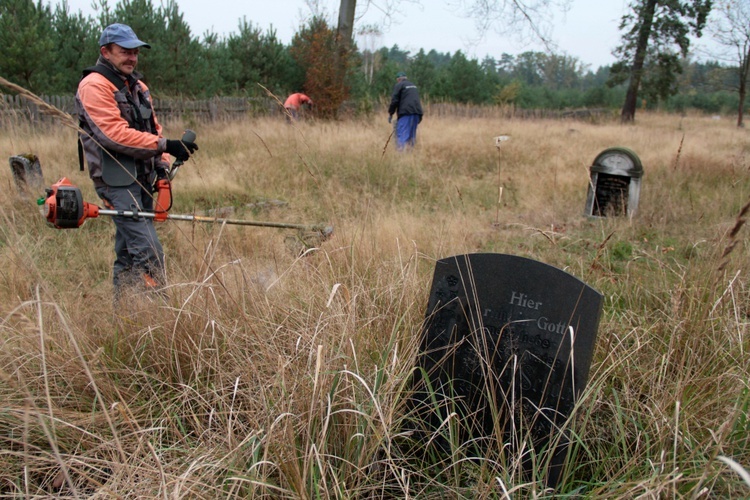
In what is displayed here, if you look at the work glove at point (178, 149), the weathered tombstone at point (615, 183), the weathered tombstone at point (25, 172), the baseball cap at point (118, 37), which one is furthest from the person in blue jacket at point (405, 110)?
the baseball cap at point (118, 37)

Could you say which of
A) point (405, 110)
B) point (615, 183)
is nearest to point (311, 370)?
point (615, 183)

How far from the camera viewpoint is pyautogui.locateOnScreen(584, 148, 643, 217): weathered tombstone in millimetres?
6605

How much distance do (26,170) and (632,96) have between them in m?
26.9

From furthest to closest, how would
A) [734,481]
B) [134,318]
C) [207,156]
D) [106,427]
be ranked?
[207,156] → [134,318] → [106,427] → [734,481]

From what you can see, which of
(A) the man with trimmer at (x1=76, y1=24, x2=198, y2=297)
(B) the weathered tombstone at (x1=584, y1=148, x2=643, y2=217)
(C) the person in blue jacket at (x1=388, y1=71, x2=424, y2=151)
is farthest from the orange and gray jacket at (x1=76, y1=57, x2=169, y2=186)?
(C) the person in blue jacket at (x1=388, y1=71, x2=424, y2=151)

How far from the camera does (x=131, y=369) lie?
7.65ft

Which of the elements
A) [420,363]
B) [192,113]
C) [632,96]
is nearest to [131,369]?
[420,363]

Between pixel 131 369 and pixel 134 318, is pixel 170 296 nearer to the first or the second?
pixel 134 318

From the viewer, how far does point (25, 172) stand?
6.16 m

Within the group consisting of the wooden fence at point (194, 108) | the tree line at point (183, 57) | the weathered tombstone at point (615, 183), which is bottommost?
the weathered tombstone at point (615, 183)

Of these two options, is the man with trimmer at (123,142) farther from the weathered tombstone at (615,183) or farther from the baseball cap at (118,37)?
the weathered tombstone at (615,183)

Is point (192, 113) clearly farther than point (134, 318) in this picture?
Yes

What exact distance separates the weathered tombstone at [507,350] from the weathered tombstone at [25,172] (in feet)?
18.6

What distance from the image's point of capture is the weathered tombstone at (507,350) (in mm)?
2008
